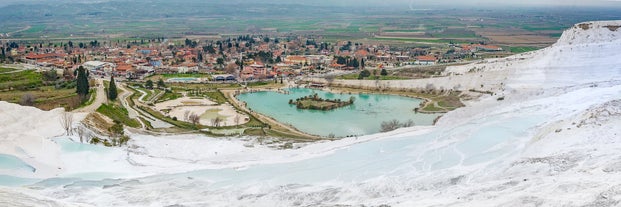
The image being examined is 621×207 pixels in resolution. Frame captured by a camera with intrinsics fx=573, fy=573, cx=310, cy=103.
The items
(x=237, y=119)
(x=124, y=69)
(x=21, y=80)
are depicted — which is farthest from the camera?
(x=124, y=69)

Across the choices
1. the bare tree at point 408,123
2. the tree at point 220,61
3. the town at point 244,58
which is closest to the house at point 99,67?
the town at point 244,58

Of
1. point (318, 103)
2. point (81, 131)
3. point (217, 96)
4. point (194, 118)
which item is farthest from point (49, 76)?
point (81, 131)

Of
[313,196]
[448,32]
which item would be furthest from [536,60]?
[448,32]

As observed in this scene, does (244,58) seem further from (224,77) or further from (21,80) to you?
(21,80)

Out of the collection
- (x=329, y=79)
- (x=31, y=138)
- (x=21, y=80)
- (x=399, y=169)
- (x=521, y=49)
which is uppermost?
(x=31, y=138)

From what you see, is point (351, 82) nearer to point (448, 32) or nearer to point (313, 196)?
point (313, 196)

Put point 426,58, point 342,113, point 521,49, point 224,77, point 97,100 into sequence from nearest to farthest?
point 97,100, point 342,113, point 224,77, point 426,58, point 521,49
